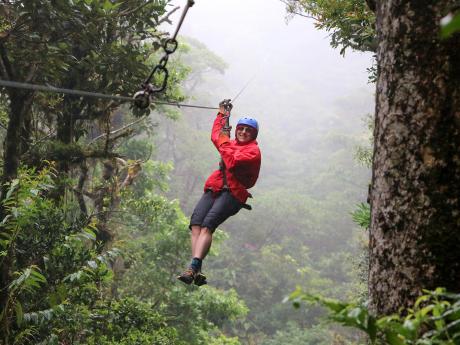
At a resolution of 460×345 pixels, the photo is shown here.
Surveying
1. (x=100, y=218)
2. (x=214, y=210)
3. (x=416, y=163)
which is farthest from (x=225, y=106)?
(x=100, y=218)

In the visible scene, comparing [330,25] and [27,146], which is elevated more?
[330,25]

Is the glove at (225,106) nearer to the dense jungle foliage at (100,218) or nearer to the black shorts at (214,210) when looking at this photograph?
the black shorts at (214,210)

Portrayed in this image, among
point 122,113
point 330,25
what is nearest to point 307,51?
A: point 122,113

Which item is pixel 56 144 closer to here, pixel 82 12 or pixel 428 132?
pixel 82 12

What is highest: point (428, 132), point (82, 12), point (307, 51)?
point (307, 51)

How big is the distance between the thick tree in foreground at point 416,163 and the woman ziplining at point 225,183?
2245mm

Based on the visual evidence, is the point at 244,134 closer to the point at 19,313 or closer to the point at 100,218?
the point at 19,313

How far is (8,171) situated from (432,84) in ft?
12.8

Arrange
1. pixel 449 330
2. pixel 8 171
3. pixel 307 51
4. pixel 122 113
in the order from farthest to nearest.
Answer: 1. pixel 307 51
2. pixel 122 113
3. pixel 8 171
4. pixel 449 330

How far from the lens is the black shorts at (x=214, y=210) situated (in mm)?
3972

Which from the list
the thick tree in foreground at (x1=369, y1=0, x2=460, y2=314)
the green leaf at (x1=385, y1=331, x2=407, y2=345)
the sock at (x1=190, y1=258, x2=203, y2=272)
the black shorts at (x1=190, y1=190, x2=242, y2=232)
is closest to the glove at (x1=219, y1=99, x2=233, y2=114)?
the black shorts at (x1=190, y1=190, x2=242, y2=232)

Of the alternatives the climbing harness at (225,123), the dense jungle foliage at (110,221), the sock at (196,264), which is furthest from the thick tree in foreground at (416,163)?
the climbing harness at (225,123)

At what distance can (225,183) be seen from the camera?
4070 millimetres

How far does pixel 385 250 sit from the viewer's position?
1661 millimetres
